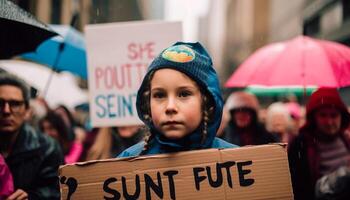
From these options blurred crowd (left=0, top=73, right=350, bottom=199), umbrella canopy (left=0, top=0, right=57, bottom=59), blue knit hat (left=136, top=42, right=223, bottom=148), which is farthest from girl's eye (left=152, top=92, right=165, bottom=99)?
umbrella canopy (left=0, top=0, right=57, bottom=59)

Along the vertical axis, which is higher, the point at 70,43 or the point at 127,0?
the point at 127,0

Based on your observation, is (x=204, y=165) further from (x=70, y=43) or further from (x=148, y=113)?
(x=70, y=43)

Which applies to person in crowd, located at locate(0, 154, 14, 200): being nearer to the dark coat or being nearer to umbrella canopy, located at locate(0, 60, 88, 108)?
the dark coat

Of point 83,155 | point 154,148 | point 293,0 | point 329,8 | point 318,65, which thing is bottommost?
point 83,155

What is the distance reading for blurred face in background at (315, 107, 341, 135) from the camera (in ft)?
13.3

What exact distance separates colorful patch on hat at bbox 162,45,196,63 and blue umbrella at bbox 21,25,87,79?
2955 mm

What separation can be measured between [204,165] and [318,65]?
1.97 metres

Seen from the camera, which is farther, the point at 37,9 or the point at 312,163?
the point at 37,9

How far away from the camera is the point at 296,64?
14.3ft

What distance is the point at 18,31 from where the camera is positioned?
344 centimetres

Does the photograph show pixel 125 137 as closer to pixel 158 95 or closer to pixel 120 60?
pixel 120 60

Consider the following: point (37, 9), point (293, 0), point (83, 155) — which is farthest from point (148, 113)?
point (293, 0)

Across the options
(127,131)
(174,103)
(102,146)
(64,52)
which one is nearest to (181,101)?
(174,103)

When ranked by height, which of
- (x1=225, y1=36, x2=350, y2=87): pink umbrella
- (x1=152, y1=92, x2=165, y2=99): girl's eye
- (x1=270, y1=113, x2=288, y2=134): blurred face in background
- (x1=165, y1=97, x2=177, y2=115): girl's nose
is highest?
(x1=225, y1=36, x2=350, y2=87): pink umbrella
